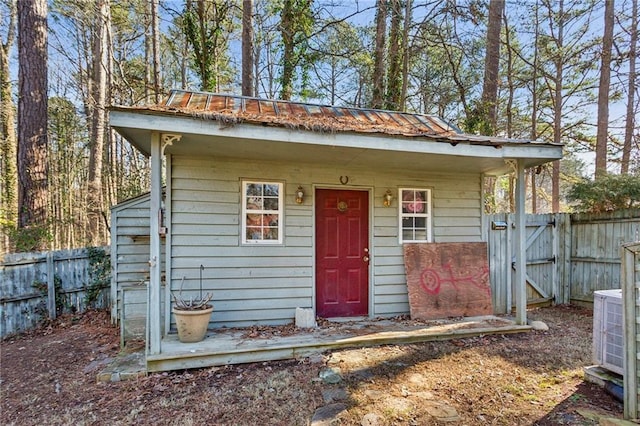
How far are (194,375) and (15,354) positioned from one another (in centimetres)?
268

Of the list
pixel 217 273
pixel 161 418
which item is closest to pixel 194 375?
pixel 161 418

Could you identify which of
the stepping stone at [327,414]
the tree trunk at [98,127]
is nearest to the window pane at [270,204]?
the stepping stone at [327,414]

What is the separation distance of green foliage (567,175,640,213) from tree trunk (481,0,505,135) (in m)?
2.95

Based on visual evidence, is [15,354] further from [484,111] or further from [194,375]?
[484,111]

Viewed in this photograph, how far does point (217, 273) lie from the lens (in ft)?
14.8

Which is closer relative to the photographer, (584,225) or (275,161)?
(275,161)

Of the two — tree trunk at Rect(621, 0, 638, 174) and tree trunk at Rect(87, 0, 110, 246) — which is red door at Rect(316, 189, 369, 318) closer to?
tree trunk at Rect(87, 0, 110, 246)

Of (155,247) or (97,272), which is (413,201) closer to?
(155,247)

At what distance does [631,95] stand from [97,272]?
13.1 metres

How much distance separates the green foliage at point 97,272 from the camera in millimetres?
5664

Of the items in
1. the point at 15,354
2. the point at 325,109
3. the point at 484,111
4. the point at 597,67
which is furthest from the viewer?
the point at 597,67

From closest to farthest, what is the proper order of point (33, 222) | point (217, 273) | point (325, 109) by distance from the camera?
point (217, 273), point (325, 109), point (33, 222)

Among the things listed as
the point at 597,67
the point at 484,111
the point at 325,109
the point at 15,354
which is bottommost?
the point at 15,354

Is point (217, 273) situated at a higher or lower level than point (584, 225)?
lower
